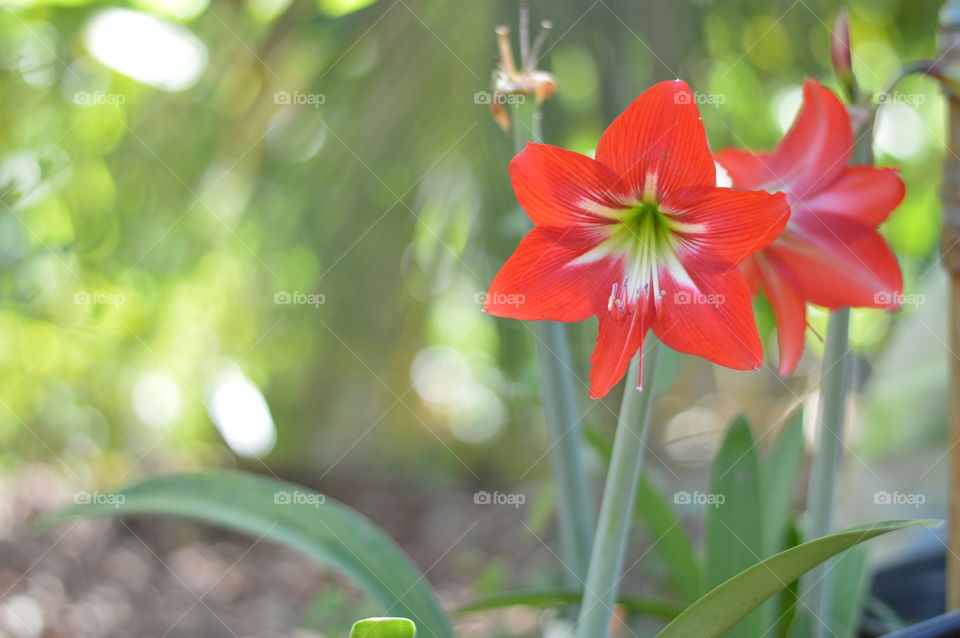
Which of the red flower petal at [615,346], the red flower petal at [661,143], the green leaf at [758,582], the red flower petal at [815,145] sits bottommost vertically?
the green leaf at [758,582]

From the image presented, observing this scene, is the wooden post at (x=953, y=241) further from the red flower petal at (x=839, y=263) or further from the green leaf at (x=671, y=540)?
the green leaf at (x=671, y=540)

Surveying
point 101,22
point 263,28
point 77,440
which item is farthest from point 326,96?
point 77,440

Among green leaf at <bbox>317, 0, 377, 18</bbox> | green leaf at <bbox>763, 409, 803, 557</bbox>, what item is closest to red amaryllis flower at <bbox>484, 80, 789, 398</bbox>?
green leaf at <bbox>763, 409, 803, 557</bbox>

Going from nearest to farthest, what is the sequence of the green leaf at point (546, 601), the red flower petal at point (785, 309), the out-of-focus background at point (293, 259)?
the red flower petal at point (785, 309) < the green leaf at point (546, 601) < the out-of-focus background at point (293, 259)

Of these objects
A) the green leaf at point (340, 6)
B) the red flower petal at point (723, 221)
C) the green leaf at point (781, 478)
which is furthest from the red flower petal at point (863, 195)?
the green leaf at point (340, 6)

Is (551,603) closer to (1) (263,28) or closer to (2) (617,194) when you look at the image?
(2) (617,194)

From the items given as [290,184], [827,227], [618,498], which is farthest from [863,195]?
[290,184]
